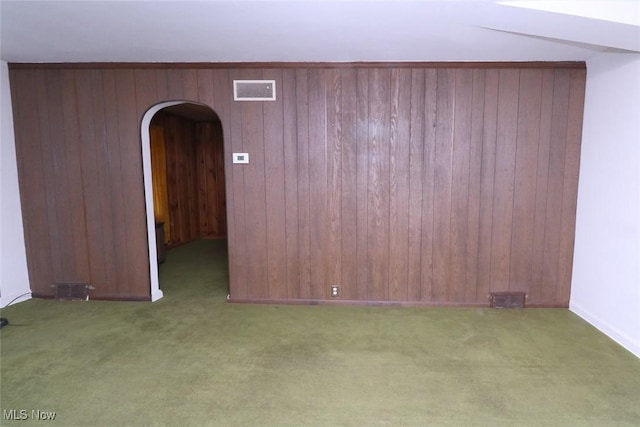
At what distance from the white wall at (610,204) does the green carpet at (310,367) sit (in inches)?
8.6

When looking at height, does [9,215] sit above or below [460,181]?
below

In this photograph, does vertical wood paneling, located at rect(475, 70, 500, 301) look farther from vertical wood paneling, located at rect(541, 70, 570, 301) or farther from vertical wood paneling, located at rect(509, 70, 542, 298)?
vertical wood paneling, located at rect(541, 70, 570, 301)

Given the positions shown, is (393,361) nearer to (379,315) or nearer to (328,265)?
(379,315)

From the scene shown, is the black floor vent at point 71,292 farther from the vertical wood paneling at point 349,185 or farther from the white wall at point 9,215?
the vertical wood paneling at point 349,185

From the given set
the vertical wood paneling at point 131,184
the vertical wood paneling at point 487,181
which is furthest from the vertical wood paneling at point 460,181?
the vertical wood paneling at point 131,184

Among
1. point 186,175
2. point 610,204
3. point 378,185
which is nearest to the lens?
point 610,204

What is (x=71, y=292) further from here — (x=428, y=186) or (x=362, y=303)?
(x=428, y=186)

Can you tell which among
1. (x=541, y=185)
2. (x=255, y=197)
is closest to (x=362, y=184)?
(x=255, y=197)

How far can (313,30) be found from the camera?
238 cm

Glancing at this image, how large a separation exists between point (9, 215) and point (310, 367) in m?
3.36

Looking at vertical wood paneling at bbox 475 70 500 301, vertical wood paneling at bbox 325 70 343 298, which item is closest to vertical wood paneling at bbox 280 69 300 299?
vertical wood paneling at bbox 325 70 343 298

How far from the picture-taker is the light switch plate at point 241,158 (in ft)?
10.8

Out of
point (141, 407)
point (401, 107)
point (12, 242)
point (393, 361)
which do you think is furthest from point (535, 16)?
point (12, 242)

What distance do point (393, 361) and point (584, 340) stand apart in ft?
5.18
